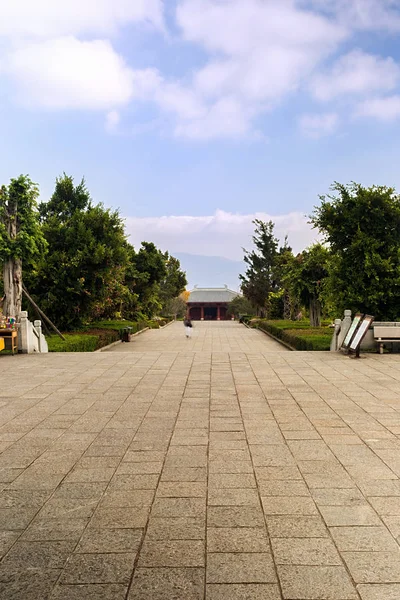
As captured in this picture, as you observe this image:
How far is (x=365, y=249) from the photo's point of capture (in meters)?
16.7

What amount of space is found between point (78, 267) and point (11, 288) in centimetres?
659

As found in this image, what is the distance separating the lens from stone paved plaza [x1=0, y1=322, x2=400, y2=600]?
9.05 feet

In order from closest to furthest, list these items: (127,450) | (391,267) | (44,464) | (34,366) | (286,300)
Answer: (44,464), (127,450), (34,366), (391,267), (286,300)

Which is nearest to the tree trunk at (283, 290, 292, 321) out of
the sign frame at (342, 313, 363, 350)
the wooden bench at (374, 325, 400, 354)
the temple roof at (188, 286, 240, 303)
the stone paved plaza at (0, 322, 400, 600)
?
the sign frame at (342, 313, 363, 350)

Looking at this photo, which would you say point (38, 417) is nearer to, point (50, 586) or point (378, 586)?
point (50, 586)

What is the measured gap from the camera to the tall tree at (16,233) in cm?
1521

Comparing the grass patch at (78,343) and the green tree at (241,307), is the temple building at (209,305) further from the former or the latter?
the grass patch at (78,343)

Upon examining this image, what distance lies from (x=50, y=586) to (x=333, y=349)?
13.1 meters

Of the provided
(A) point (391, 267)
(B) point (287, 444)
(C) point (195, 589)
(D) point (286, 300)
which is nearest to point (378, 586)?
(C) point (195, 589)

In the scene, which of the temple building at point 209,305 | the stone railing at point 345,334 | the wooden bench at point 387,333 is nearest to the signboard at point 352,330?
the stone railing at point 345,334

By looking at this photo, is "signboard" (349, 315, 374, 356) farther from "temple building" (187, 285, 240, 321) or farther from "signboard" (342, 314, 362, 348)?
"temple building" (187, 285, 240, 321)

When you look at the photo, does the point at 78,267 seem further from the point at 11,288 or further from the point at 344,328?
the point at 344,328

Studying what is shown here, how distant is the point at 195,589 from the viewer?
2650 millimetres

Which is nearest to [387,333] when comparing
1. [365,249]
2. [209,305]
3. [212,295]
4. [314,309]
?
[365,249]
